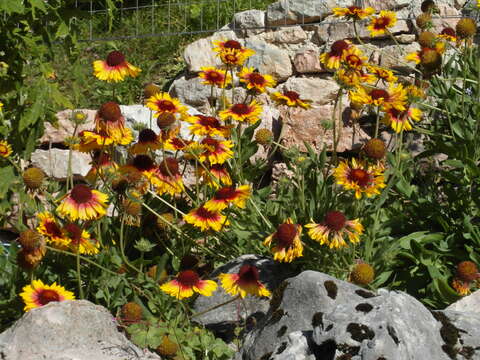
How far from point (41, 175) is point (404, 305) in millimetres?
1841

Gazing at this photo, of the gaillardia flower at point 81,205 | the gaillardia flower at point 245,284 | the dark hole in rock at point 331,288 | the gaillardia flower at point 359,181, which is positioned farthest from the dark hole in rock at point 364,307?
the gaillardia flower at point 81,205

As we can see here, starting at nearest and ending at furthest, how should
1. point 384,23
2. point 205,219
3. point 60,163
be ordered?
point 205,219, point 384,23, point 60,163

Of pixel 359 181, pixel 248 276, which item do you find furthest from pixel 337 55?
pixel 248 276

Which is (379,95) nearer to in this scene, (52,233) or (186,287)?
(186,287)

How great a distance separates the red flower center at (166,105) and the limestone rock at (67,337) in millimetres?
1059

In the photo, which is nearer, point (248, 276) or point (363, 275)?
point (248, 276)

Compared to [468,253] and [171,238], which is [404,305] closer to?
[468,253]

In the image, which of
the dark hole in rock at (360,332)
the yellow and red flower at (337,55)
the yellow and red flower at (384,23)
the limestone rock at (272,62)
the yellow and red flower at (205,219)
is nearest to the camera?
the dark hole in rock at (360,332)

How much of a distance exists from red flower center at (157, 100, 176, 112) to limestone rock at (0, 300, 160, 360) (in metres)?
1.06

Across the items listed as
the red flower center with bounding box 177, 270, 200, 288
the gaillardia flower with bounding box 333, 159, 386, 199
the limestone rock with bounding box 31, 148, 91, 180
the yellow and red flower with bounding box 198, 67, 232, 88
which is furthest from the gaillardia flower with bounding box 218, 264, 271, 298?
the limestone rock with bounding box 31, 148, 91, 180

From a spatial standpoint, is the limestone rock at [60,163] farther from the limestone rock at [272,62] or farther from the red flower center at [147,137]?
the red flower center at [147,137]

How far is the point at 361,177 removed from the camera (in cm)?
338

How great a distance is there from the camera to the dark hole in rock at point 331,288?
2947 mm

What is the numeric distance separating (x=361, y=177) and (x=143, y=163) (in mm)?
1027
